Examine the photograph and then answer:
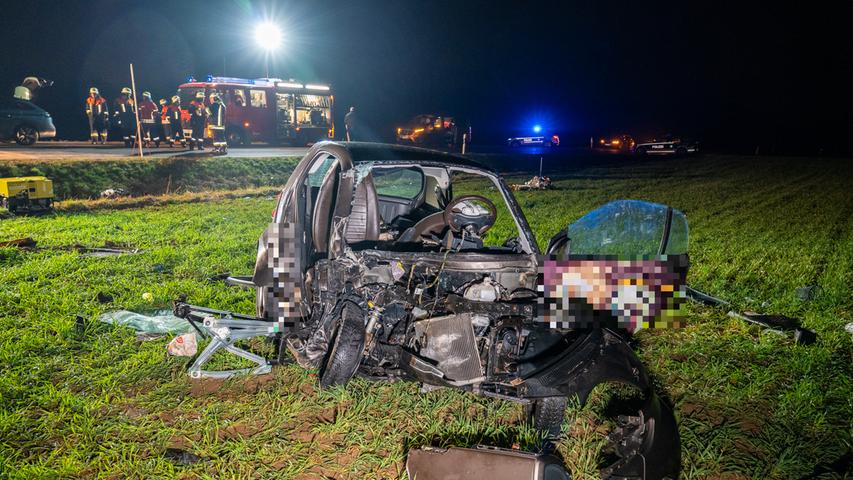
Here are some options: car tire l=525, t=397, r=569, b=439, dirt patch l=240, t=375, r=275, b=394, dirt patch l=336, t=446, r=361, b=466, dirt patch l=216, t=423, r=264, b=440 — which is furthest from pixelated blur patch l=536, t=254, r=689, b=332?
dirt patch l=240, t=375, r=275, b=394

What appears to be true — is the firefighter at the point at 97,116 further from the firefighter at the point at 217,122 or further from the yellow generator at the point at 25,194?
the yellow generator at the point at 25,194

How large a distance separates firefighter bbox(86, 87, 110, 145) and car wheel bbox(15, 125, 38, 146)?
174 cm

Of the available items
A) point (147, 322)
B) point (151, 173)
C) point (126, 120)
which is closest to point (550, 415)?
point (147, 322)

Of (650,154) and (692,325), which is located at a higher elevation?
(650,154)

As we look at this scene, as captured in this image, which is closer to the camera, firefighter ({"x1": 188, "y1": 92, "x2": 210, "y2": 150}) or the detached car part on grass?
the detached car part on grass

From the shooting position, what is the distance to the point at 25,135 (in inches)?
567

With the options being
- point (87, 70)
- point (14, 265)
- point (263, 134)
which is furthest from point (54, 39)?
point (14, 265)

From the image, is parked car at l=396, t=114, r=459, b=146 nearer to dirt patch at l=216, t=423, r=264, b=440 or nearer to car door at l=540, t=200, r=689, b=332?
car door at l=540, t=200, r=689, b=332

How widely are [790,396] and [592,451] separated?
1.72 metres

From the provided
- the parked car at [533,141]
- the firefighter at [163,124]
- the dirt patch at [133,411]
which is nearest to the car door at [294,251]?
the dirt patch at [133,411]

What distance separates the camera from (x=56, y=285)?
535cm

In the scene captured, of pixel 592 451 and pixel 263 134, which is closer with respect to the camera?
pixel 592 451

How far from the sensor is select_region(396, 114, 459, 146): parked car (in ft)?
77.8

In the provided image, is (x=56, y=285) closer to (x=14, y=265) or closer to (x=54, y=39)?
(x=14, y=265)
